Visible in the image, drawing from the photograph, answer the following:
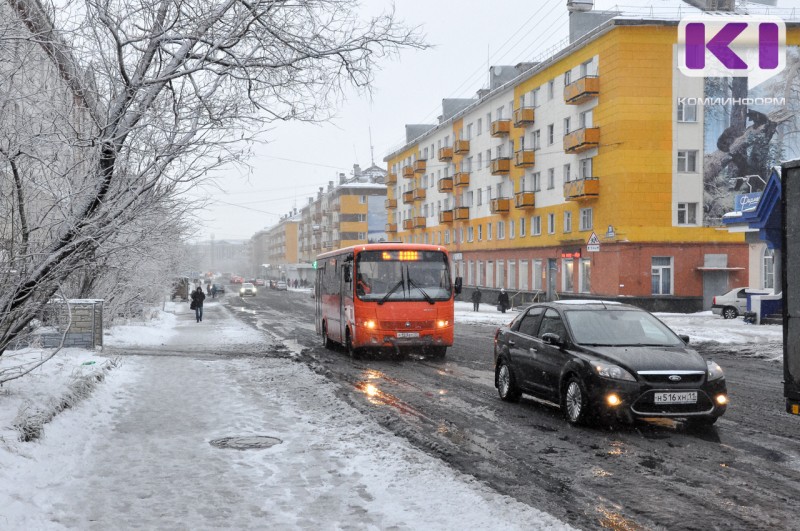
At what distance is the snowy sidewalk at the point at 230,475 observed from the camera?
5785 millimetres

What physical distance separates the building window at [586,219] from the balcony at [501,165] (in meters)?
11.7

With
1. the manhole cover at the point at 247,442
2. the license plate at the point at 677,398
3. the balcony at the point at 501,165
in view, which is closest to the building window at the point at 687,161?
the balcony at the point at 501,165

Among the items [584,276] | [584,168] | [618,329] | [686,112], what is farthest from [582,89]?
[618,329]

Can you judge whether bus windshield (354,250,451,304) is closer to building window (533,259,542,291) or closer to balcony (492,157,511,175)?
building window (533,259,542,291)

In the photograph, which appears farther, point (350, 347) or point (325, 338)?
point (325, 338)

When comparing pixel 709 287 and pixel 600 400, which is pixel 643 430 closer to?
pixel 600 400

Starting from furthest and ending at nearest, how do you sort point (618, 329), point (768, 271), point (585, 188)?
point (585, 188) < point (768, 271) < point (618, 329)

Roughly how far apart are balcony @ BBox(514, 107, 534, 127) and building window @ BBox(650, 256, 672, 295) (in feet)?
48.8

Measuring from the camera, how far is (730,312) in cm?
3497

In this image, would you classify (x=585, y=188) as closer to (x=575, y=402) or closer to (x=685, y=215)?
(x=685, y=215)

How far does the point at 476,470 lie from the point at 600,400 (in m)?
2.41

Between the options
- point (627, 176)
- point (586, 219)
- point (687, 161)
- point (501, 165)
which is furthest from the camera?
point (501, 165)

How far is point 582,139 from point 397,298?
27.0m

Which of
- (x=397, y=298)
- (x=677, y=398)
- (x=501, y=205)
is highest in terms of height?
(x=501, y=205)
